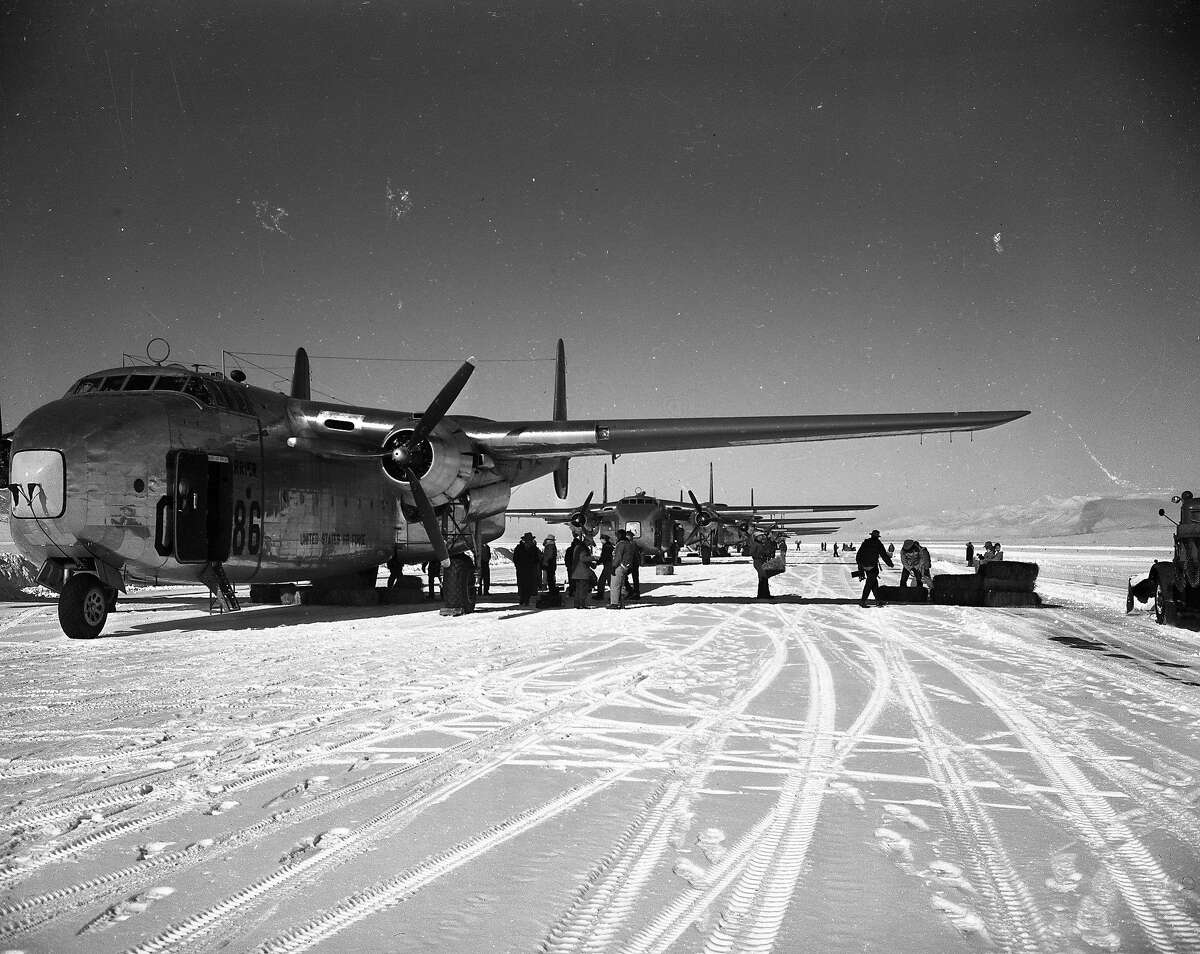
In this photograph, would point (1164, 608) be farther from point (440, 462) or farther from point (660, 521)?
point (660, 521)

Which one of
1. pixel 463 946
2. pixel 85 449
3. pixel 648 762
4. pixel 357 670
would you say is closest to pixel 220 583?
pixel 85 449

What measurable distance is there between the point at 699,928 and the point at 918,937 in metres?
0.75

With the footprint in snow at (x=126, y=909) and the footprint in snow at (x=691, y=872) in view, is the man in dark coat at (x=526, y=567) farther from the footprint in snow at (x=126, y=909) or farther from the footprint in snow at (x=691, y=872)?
the footprint in snow at (x=126, y=909)

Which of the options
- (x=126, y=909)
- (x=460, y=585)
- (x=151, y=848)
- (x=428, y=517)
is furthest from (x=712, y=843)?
(x=428, y=517)

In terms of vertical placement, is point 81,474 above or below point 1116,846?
above

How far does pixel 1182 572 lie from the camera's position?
41.7 ft

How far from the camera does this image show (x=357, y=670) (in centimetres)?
798

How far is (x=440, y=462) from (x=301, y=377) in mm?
8224

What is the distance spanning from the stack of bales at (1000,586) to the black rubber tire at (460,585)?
11.0 m

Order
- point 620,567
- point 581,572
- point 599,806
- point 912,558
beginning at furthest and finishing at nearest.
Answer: point 912,558 → point 581,572 → point 620,567 → point 599,806

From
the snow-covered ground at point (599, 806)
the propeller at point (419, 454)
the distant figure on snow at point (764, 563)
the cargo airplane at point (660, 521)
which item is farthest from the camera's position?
the cargo airplane at point (660, 521)

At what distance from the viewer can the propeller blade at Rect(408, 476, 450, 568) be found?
47.4ft

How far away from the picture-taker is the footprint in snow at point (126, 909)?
8.70 ft

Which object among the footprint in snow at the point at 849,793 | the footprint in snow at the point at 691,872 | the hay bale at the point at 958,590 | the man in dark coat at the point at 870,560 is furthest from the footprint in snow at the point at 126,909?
the hay bale at the point at 958,590
